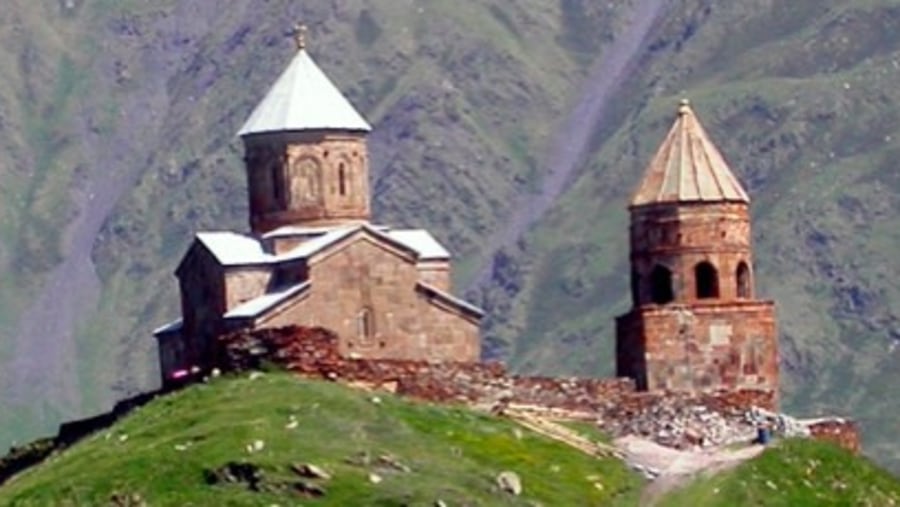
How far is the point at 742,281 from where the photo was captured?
9338 cm

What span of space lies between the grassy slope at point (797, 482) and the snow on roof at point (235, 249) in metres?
17.8

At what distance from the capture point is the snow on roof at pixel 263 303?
302ft

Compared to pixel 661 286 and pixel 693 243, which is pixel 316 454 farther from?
pixel 661 286

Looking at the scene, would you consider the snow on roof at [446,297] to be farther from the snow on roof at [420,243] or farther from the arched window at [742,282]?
the arched window at [742,282]

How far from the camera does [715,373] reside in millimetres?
91938

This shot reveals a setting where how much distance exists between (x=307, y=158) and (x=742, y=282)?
1096 cm

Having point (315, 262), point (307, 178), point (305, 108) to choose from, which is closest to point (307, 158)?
point (307, 178)

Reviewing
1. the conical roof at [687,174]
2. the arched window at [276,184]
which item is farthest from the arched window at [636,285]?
the arched window at [276,184]

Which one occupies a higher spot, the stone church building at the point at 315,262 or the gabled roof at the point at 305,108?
the gabled roof at the point at 305,108

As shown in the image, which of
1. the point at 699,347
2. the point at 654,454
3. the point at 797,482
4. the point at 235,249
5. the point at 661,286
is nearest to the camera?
the point at 797,482

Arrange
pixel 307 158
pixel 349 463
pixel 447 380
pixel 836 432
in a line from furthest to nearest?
1. pixel 307 158
2. pixel 836 432
3. pixel 447 380
4. pixel 349 463

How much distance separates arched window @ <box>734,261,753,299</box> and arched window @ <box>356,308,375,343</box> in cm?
770

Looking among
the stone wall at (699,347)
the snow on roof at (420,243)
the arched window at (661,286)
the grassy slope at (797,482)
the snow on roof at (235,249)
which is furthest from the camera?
the snow on roof at (420,243)

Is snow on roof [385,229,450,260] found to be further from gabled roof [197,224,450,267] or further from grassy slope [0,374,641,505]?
grassy slope [0,374,641,505]
